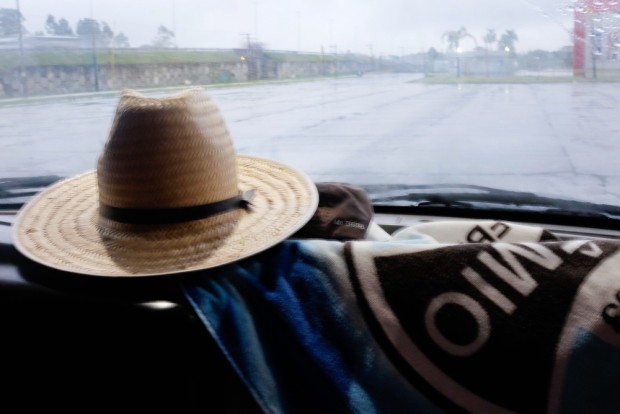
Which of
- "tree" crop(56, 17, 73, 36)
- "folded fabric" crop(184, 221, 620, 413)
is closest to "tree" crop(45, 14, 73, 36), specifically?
"tree" crop(56, 17, 73, 36)

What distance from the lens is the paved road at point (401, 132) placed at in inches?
92.0

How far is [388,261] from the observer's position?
4.33 ft

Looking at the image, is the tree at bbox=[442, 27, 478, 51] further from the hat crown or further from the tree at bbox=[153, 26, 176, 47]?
the hat crown

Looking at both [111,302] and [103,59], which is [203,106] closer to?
[111,302]

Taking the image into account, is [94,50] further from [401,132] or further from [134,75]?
[401,132]

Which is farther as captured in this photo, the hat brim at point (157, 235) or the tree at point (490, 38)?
the tree at point (490, 38)

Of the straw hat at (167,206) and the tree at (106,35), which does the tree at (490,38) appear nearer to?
the straw hat at (167,206)

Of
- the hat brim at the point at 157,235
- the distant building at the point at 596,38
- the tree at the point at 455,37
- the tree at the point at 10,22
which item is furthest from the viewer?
the tree at the point at 10,22

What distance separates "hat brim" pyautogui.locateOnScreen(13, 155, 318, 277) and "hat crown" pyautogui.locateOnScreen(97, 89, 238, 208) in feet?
0.23

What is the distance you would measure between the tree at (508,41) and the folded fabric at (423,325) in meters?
1.30

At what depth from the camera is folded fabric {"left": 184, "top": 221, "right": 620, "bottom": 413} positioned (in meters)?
1.18

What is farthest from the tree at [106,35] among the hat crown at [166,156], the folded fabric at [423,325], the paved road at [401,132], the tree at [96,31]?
the folded fabric at [423,325]

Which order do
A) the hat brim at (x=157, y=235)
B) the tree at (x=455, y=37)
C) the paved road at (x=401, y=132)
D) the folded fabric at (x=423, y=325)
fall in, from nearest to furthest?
the folded fabric at (x=423, y=325)
the hat brim at (x=157, y=235)
the paved road at (x=401, y=132)
the tree at (x=455, y=37)

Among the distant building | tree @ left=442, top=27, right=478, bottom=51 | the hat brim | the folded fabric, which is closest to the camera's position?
the folded fabric
